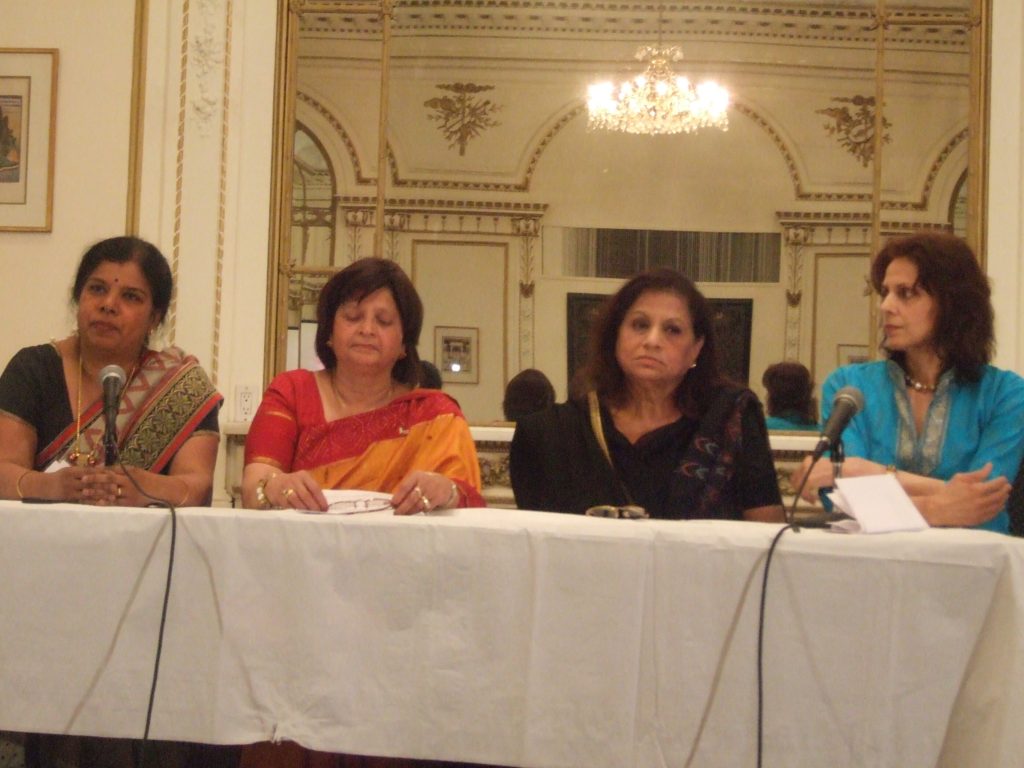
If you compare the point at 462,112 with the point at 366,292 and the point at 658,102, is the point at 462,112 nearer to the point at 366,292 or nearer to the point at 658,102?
the point at 658,102

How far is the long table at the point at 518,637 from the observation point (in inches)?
62.3

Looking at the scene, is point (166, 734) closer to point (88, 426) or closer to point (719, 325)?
point (88, 426)

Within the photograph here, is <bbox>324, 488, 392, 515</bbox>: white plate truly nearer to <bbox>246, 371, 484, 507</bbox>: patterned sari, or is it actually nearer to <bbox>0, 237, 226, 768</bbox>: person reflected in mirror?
<bbox>246, 371, 484, 507</bbox>: patterned sari

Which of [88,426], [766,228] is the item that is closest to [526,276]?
[766,228]

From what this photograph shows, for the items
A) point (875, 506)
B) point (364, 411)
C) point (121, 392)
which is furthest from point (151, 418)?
point (875, 506)

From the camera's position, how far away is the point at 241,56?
4445 mm

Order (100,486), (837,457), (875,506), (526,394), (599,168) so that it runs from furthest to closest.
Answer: (599,168) → (526,394) → (100,486) → (837,457) → (875,506)

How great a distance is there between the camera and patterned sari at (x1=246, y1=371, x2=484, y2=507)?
93.5 inches

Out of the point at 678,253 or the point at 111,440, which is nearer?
the point at 111,440

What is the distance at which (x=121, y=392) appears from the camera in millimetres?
2426

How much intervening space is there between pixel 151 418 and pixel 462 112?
119 inches

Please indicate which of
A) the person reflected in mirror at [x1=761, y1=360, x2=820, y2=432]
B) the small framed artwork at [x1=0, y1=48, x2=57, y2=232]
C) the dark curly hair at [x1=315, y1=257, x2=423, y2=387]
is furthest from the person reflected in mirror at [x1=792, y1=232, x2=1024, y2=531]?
the small framed artwork at [x1=0, y1=48, x2=57, y2=232]

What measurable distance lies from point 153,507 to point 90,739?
57 centimetres

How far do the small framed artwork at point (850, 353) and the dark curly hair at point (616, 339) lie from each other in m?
2.50
